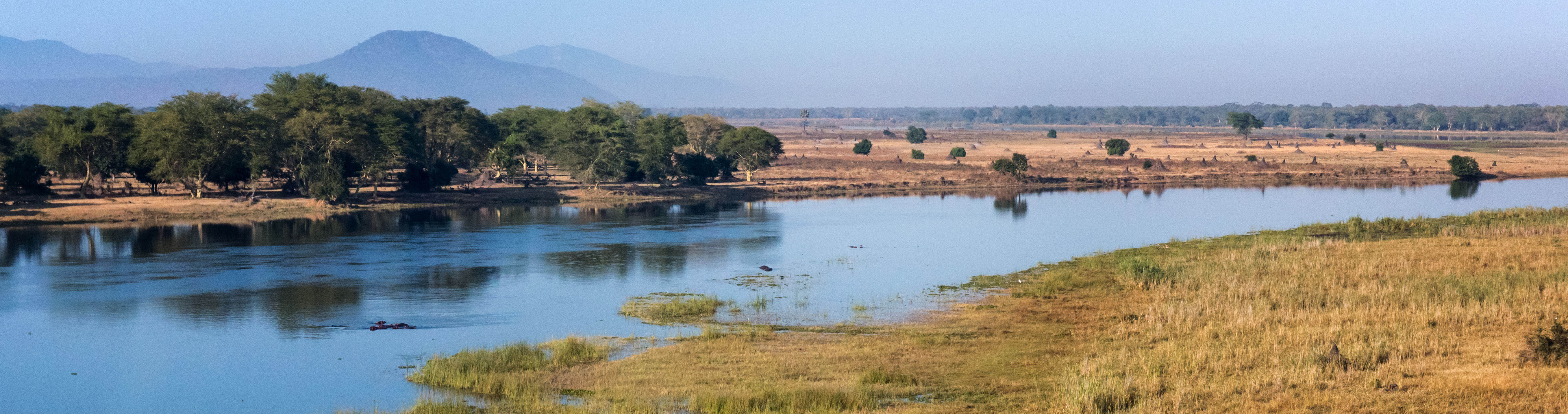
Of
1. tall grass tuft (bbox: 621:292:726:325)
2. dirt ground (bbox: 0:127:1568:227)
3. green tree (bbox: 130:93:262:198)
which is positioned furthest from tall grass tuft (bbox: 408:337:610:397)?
green tree (bbox: 130:93:262:198)

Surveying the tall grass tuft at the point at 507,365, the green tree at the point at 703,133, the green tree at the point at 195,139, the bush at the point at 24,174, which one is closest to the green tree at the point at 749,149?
the green tree at the point at 703,133

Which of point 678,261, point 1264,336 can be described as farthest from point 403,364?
point 678,261

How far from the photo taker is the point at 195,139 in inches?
2074

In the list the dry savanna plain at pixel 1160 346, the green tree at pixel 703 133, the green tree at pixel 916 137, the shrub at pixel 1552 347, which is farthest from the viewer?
the green tree at pixel 916 137

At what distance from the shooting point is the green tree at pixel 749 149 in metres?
77.9

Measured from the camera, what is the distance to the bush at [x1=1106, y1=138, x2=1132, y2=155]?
102 meters

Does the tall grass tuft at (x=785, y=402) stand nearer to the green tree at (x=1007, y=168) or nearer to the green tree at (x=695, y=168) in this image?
the green tree at (x=695, y=168)

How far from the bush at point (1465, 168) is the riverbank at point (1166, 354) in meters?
61.4

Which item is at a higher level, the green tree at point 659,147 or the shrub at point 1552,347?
the green tree at point 659,147

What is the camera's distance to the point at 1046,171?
8656 centimetres

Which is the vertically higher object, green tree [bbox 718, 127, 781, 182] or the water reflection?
green tree [bbox 718, 127, 781, 182]

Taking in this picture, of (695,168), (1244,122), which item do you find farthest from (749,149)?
(1244,122)

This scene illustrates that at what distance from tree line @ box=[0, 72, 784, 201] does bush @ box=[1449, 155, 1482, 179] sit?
173ft

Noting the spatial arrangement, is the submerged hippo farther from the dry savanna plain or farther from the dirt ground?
the dirt ground
